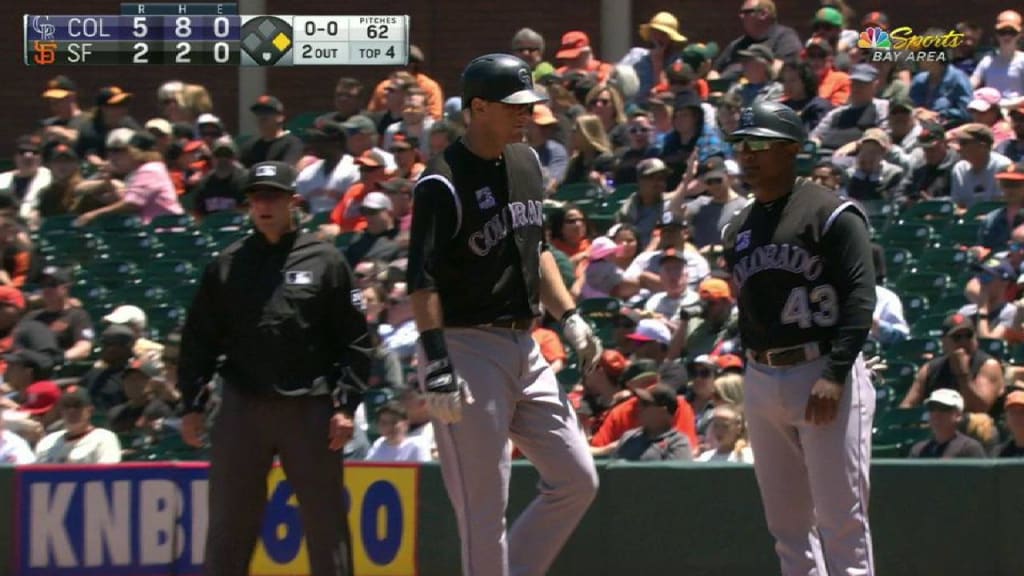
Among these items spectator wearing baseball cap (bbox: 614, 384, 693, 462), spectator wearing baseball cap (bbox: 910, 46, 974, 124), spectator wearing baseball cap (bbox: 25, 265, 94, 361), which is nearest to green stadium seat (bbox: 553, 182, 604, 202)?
spectator wearing baseball cap (bbox: 910, 46, 974, 124)

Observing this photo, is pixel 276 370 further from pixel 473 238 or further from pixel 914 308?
pixel 914 308

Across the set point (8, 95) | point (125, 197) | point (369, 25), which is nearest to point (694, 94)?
point (125, 197)

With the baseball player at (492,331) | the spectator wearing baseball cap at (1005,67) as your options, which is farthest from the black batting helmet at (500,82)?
the spectator wearing baseball cap at (1005,67)

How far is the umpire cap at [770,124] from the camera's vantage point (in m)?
6.00

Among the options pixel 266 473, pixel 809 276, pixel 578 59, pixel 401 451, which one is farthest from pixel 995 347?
pixel 578 59

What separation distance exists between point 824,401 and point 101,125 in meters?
12.2

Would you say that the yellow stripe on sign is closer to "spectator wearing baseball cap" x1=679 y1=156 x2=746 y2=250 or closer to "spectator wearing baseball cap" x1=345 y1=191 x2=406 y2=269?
"spectator wearing baseball cap" x1=345 y1=191 x2=406 y2=269

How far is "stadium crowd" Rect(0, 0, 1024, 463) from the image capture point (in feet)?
34.0

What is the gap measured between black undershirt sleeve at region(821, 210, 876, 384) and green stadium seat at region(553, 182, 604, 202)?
791cm

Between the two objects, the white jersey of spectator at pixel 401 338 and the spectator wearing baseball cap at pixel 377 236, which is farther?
the spectator wearing baseball cap at pixel 377 236

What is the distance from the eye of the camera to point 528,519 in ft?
19.9

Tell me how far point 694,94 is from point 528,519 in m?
8.66

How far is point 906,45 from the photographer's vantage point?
52.0 ft

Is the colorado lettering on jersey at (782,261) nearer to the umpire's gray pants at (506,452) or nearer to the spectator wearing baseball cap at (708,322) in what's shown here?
the umpire's gray pants at (506,452)
